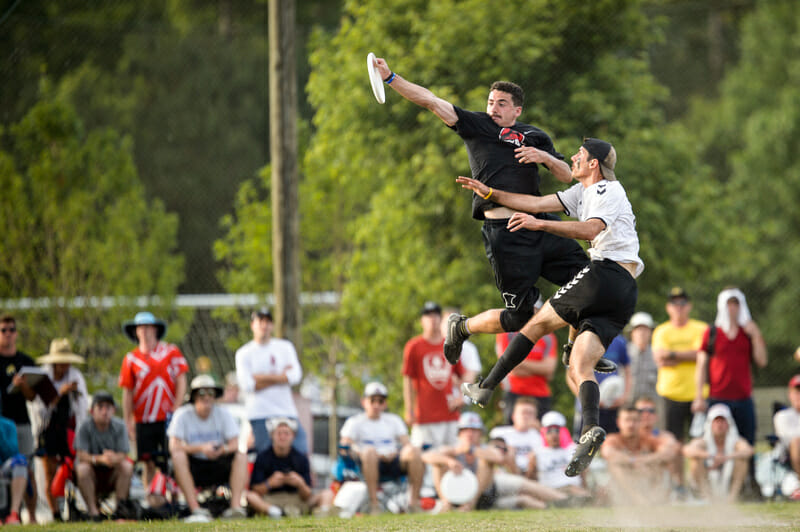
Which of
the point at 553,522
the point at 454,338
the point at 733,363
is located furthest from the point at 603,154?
the point at 733,363

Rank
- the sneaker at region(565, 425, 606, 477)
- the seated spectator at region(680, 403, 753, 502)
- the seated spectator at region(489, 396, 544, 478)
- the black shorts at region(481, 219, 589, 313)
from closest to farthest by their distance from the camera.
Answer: the sneaker at region(565, 425, 606, 477) < the black shorts at region(481, 219, 589, 313) < the seated spectator at region(489, 396, 544, 478) < the seated spectator at region(680, 403, 753, 502)

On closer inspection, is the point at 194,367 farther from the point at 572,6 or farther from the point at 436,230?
the point at 572,6

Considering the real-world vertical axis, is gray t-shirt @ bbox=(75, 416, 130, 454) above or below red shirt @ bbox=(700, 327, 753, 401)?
below

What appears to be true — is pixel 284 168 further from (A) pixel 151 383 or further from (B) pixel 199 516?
(B) pixel 199 516

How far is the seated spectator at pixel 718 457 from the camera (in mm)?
10023

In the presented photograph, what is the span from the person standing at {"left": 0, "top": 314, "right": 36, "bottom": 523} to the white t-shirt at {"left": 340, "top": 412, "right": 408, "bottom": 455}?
9.59 feet

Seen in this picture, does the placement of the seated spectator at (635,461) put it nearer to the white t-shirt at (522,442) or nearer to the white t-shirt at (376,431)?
the white t-shirt at (522,442)

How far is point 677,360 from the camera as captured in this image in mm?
10648

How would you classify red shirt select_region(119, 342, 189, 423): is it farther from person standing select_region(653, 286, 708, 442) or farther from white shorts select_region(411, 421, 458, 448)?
person standing select_region(653, 286, 708, 442)

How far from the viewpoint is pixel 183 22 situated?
30.9m

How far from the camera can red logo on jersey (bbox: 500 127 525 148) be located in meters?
6.67

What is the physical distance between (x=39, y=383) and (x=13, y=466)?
2.73 feet

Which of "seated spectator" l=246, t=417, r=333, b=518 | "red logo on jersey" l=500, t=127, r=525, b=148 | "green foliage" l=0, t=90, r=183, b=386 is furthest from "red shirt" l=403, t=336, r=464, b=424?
"green foliage" l=0, t=90, r=183, b=386

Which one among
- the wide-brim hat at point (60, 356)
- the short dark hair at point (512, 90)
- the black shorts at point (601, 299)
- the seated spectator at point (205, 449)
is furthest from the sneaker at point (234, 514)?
the short dark hair at point (512, 90)
